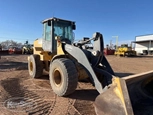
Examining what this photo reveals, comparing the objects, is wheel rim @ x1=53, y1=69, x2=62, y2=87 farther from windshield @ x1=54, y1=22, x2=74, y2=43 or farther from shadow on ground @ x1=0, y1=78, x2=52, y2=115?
windshield @ x1=54, y1=22, x2=74, y2=43

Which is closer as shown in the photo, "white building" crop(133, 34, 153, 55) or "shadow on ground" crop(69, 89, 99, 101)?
"shadow on ground" crop(69, 89, 99, 101)

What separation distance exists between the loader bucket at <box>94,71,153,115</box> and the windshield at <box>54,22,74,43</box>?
11.8 ft

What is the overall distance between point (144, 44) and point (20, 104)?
146 ft

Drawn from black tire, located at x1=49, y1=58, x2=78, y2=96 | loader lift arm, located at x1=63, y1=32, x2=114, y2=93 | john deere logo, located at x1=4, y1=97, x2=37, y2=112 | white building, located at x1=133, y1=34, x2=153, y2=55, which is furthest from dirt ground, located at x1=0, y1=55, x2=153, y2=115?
white building, located at x1=133, y1=34, x2=153, y2=55

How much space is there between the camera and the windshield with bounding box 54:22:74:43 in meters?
6.21

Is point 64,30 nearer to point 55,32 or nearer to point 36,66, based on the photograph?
point 55,32

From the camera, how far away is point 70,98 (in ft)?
14.9

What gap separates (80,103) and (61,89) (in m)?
0.69

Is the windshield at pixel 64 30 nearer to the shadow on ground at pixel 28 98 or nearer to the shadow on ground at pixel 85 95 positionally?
the shadow on ground at pixel 85 95

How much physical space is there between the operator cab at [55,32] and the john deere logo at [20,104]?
7.45 ft

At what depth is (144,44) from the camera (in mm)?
43438

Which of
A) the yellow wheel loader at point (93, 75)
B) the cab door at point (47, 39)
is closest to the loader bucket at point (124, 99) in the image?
the yellow wheel loader at point (93, 75)

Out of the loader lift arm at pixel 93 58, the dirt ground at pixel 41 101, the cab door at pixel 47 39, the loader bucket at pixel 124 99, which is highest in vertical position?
the cab door at pixel 47 39

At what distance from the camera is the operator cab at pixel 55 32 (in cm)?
603
